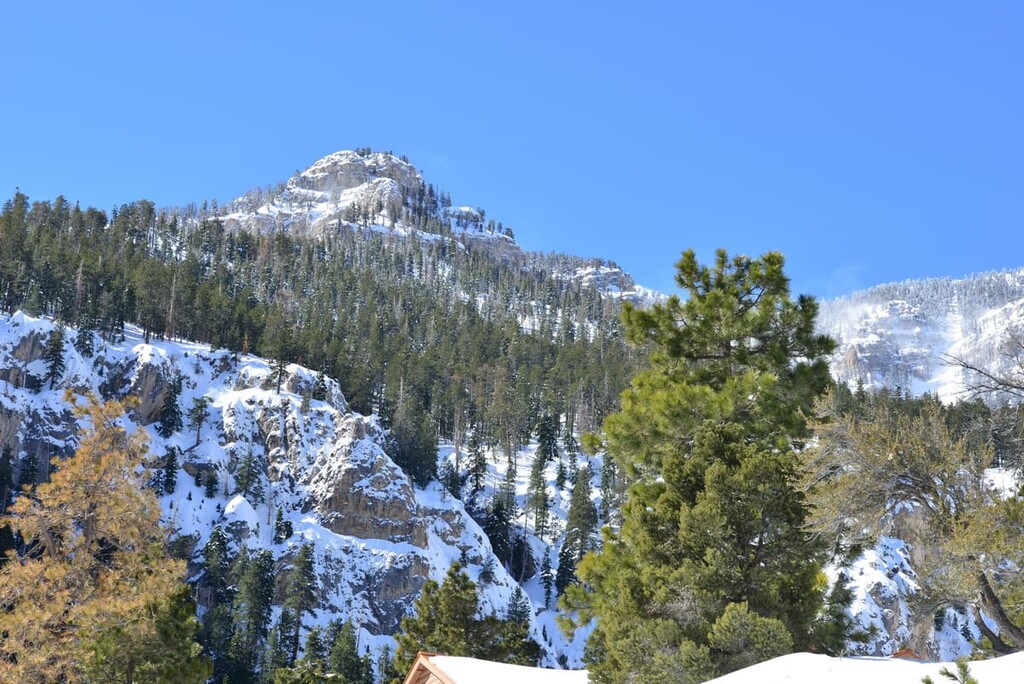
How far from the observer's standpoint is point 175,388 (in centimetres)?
8350

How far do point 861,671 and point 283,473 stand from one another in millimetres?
78568

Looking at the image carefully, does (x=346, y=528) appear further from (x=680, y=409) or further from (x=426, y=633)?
(x=680, y=409)

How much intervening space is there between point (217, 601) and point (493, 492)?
3713cm

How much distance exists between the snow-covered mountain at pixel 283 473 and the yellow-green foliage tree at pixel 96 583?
50701 mm

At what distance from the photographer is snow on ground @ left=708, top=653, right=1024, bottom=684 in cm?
684

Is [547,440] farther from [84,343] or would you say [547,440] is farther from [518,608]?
[84,343]

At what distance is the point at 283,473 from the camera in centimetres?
8062

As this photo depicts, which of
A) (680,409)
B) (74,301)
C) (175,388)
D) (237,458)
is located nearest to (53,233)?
(74,301)

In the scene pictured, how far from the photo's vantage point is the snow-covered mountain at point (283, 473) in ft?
234

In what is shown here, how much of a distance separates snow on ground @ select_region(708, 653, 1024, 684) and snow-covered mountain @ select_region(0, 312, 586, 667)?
59348mm

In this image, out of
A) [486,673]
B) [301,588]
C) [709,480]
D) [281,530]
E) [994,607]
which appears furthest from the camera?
A: [281,530]

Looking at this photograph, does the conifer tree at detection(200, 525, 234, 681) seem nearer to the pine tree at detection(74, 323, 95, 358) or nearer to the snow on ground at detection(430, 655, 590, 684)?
the pine tree at detection(74, 323, 95, 358)

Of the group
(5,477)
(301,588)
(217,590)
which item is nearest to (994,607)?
(301,588)

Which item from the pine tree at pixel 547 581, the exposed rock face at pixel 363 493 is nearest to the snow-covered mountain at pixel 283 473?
the exposed rock face at pixel 363 493
